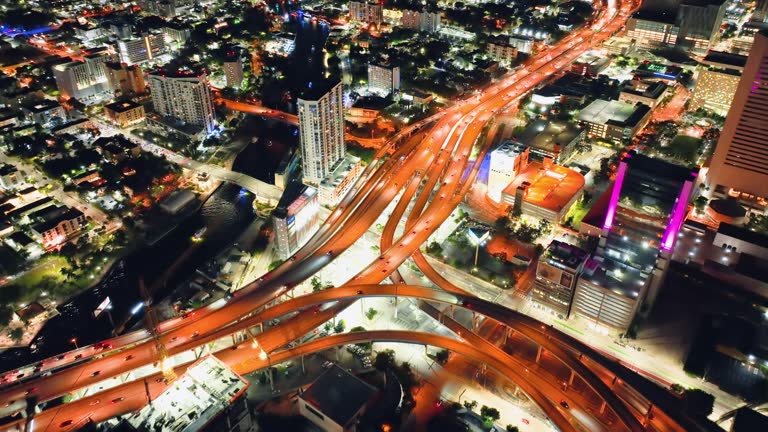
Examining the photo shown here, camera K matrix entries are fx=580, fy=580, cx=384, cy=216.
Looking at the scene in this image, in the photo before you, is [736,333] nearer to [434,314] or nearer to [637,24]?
[434,314]

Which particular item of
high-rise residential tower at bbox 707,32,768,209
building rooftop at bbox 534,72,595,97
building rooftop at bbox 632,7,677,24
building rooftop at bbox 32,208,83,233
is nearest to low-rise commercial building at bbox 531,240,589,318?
high-rise residential tower at bbox 707,32,768,209

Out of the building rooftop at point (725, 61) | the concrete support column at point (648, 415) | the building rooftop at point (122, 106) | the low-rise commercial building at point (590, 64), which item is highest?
the building rooftop at point (725, 61)

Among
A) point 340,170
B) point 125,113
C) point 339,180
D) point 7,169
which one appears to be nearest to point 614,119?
point 340,170

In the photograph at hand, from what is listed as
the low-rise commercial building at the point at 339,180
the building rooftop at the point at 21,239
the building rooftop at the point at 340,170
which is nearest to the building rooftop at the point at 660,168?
the low-rise commercial building at the point at 339,180

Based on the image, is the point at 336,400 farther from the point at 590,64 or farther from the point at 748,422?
the point at 590,64

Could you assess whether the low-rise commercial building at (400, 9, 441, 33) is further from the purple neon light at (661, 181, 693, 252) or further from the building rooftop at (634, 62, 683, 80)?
the purple neon light at (661, 181, 693, 252)

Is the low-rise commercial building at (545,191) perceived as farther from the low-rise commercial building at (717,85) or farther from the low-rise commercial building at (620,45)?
the low-rise commercial building at (620,45)
